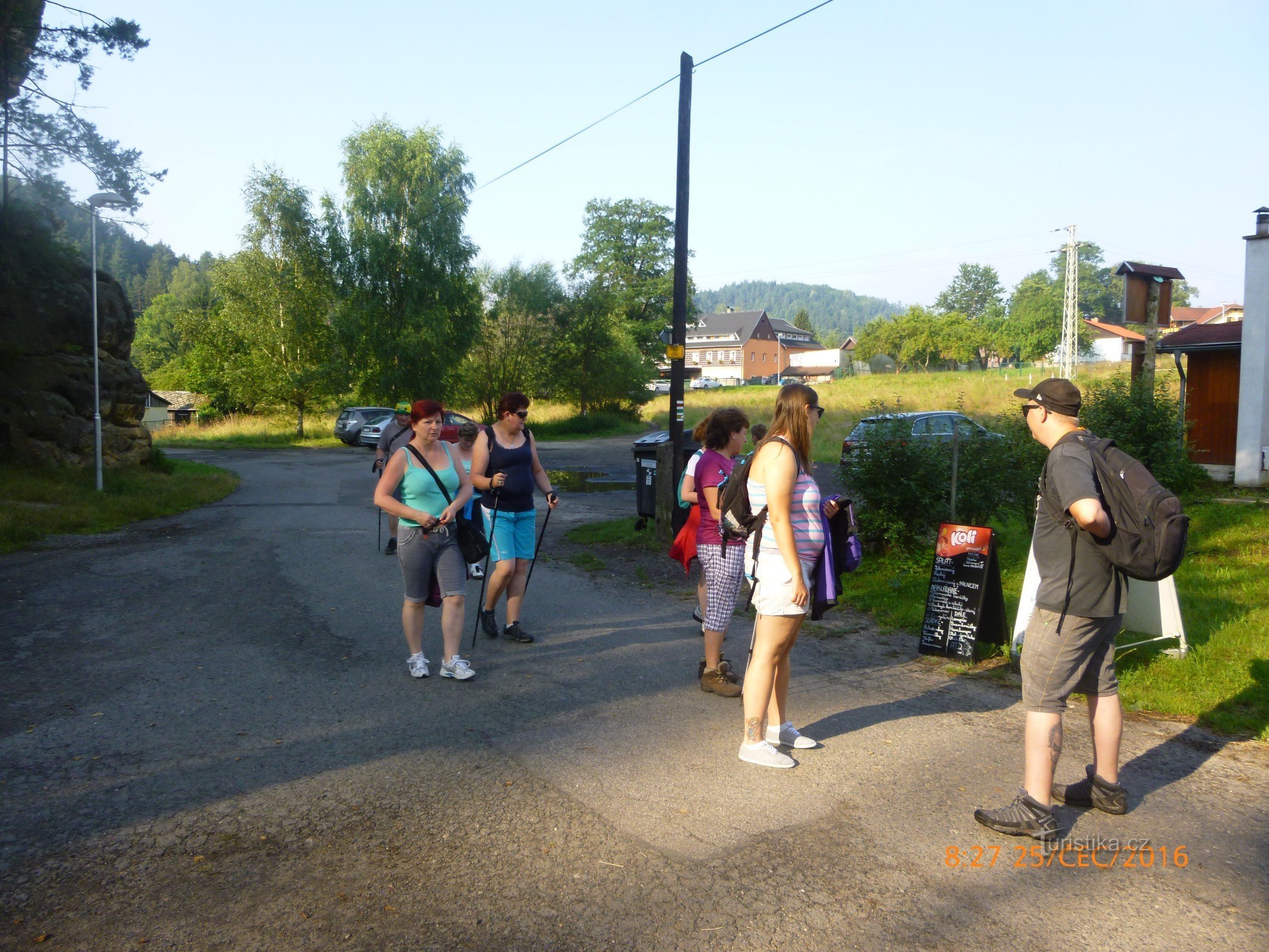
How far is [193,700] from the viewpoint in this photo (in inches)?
221

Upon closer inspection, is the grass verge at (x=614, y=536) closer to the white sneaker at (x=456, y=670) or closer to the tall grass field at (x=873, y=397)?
the white sneaker at (x=456, y=670)

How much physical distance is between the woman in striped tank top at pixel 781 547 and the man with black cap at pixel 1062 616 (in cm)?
100

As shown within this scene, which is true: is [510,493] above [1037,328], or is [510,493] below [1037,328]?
below

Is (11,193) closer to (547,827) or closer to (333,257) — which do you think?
(547,827)

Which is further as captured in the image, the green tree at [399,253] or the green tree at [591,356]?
the green tree at [591,356]

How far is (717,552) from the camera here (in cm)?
601

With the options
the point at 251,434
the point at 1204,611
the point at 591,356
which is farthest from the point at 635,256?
the point at 1204,611

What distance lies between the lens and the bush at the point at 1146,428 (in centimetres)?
996

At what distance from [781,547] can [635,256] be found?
66912mm

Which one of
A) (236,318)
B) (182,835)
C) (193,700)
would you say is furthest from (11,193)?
(236,318)

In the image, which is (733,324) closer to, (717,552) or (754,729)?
(717,552)

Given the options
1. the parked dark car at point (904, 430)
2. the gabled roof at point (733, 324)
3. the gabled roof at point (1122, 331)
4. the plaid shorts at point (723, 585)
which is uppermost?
the gabled roof at point (733, 324)

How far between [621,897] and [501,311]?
146 feet

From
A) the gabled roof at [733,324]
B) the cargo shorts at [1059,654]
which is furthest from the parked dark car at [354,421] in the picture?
the gabled roof at [733,324]
